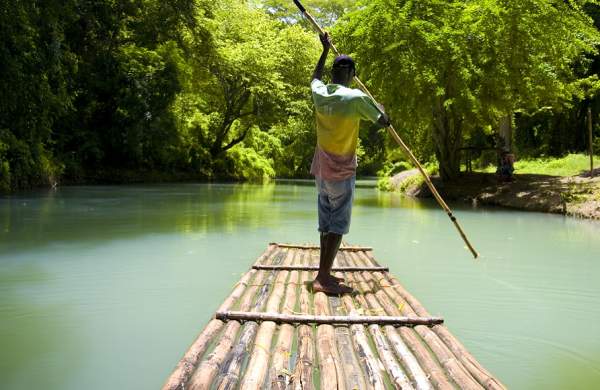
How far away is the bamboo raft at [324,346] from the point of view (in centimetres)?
286

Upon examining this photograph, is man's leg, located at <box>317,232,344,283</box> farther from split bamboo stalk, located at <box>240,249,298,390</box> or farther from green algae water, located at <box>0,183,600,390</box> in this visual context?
green algae water, located at <box>0,183,600,390</box>

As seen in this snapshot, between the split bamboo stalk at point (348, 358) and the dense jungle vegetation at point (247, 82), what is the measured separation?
1161 cm

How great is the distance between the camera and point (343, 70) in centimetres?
470

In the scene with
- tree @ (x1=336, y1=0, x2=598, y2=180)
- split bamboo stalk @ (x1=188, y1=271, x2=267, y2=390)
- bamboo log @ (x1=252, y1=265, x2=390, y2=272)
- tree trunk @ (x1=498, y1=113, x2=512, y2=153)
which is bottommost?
split bamboo stalk @ (x1=188, y1=271, x2=267, y2=390)

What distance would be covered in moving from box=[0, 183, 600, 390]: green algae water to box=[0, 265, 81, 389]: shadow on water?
13 mm

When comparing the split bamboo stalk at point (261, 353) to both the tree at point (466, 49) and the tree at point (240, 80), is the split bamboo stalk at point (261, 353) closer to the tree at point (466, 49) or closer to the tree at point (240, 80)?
the tree at point (466, 49)

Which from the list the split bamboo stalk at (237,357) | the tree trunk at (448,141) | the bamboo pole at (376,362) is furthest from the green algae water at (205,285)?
the tree trunk at (448,141)

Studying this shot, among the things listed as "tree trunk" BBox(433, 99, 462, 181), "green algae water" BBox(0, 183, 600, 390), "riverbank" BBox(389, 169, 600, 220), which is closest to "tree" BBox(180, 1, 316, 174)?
"riverbank" BBox(389, 169, 600, 220)

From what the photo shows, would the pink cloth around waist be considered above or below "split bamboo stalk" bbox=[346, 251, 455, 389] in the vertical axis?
above

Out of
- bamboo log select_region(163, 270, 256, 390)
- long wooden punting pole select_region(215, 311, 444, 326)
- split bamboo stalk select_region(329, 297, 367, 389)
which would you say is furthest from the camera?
long wooden punting pole select_region(215, 311, 444, 326)

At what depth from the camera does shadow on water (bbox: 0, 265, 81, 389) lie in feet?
11.1

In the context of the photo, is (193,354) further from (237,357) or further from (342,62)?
(342,62)

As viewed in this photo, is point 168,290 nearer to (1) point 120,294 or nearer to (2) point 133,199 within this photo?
(1) point 120,294

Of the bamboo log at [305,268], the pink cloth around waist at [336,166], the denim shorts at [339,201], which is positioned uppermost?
the pink cloth around waist at [336,166]
